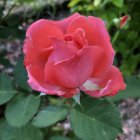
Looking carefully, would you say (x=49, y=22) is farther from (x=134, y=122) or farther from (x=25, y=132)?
(x=134, y=122)

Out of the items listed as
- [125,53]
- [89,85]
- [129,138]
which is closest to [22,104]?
[89,85]

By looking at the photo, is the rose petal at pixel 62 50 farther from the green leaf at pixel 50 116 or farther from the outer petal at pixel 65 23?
the green leaf at pixel 50 116

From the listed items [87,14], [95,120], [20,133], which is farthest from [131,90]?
[87,14]

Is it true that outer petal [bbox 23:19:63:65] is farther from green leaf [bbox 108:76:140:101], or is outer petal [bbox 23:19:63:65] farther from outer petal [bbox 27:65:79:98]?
green leaf [bbox 108:76:140:101]

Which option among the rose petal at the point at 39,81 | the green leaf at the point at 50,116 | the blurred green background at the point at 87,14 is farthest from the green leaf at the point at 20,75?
the rose petal at the point at 39,81

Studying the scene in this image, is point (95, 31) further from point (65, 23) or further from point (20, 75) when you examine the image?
point (20, 75)

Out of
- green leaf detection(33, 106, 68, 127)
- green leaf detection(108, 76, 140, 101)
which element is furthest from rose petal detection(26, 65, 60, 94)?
green leaf detection(108, 76, 140, 101)
